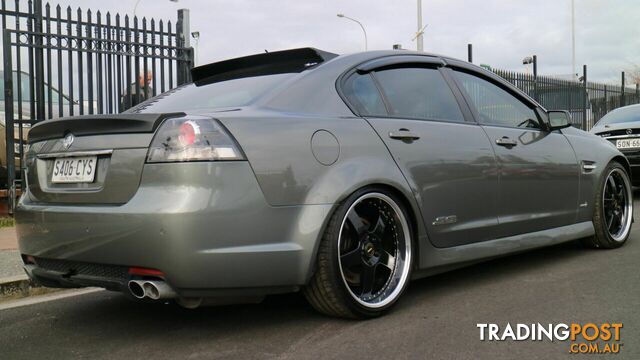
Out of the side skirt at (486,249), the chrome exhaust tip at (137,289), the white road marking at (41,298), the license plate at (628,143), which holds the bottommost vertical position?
the white road marking at (41,298)

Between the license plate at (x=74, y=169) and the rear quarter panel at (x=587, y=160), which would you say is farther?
the rear quarter panel at (x=587, y=160)

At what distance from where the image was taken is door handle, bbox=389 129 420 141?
3.46m

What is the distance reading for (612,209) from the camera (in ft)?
17.5

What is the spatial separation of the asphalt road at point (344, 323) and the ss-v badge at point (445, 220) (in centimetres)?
48

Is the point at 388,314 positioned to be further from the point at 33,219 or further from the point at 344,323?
the point at 33,219

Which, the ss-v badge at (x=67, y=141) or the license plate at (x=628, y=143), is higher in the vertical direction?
the ss-v badge at (x=67, y=141)

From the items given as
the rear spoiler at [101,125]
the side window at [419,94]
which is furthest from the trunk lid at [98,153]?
the side window at [419,94]

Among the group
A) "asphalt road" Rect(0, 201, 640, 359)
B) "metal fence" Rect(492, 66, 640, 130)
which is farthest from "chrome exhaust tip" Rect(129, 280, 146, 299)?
"metal fence" Rect(492, 66, 640, 130)

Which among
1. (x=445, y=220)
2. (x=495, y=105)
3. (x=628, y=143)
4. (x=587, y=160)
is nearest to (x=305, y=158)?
(x=445, y=220)

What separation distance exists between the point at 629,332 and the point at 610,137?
6738 mm

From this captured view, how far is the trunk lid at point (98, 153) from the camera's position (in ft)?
9.29

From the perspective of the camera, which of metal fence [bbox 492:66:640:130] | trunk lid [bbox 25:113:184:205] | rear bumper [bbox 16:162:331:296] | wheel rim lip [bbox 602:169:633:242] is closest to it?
rear bumper [bbox 16:162:331:296]

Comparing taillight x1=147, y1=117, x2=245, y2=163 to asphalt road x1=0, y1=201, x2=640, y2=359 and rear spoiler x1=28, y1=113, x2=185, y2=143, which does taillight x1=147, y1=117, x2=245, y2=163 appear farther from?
asphalt road x1=0, y1=201, x2=640, y2=359

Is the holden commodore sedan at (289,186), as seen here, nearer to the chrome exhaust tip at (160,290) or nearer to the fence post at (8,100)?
the chrome exhaust tip at (160,290)
